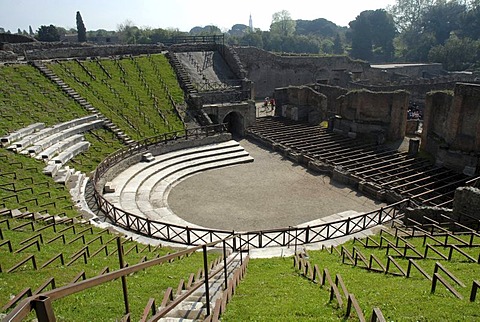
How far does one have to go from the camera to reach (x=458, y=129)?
2222cm

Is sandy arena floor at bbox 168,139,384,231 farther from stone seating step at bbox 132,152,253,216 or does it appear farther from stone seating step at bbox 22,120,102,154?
stone seating step at bbox 22,120,102,154

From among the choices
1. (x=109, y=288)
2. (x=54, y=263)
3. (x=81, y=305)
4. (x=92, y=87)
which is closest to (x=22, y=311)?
(x=81, y=305)

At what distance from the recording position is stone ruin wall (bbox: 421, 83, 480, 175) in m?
21.2

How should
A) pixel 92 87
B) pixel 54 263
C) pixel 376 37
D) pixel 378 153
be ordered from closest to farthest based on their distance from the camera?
1. pixel 54 263
2. pixel 378 153
3. pixel 92 87
4. pixel 376 37

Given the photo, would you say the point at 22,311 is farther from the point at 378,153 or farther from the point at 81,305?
the point at 378,153

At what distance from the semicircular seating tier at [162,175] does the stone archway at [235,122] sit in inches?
140

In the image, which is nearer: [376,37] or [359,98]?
[359,98]

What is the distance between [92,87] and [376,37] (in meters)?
79.8

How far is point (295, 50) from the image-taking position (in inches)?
3841

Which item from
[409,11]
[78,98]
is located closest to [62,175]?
[78,98]

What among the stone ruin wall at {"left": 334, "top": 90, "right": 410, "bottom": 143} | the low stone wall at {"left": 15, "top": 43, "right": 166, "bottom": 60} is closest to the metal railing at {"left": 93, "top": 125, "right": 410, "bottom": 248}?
the stone ruin wall at {"left": 334, "top": 90, "right": 410, "bottom": 143}

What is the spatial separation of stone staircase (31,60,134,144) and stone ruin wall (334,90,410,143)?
1715 centimetres

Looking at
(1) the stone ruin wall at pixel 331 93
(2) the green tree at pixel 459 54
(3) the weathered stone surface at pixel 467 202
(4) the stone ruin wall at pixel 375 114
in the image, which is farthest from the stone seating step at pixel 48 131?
(2) the green tree at pixel 459 54

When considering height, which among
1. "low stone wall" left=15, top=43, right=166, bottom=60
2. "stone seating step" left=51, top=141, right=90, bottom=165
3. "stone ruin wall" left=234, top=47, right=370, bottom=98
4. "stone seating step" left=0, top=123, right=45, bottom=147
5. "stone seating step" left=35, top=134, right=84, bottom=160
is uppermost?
"low stone wall" left=15, top=43, right=166, bottom=60
